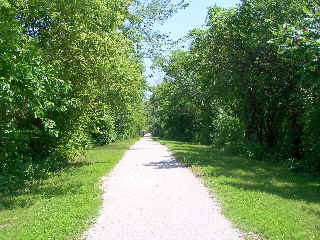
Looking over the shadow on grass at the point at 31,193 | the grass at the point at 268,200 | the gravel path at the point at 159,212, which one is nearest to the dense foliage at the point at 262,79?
the grass at the point at 268,200

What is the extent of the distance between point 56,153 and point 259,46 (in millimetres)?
10941

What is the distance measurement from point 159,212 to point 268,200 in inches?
124

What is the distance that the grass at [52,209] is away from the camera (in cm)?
686

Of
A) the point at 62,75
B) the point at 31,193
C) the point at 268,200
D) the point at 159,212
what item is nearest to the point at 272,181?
the point at 268,200

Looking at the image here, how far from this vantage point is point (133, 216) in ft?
25.6

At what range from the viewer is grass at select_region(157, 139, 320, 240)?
22.5ft

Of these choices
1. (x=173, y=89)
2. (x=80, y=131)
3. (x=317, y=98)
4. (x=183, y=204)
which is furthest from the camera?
(x=173, y=89)

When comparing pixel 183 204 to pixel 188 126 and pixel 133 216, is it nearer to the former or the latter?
pixel 133 216

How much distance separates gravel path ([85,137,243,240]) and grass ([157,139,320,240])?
402 millimetres

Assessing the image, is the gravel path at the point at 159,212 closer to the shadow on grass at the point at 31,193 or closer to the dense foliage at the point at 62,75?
the shadow on grass at the point at 31,193

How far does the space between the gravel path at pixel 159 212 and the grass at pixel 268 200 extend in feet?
1.32

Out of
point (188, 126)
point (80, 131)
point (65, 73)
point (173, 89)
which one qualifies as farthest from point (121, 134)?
point (65, 73)

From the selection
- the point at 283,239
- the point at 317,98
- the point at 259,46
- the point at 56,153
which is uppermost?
the point at 259,46

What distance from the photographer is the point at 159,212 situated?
26.7ft
